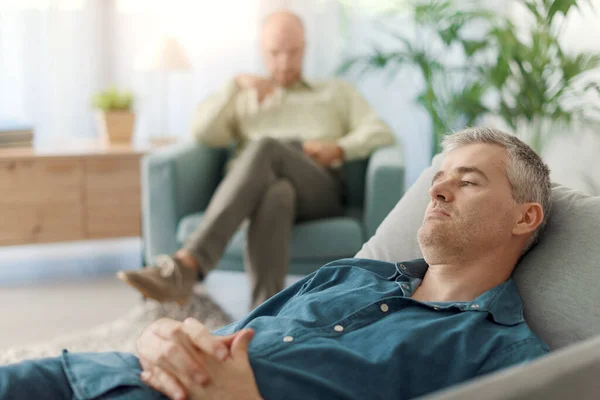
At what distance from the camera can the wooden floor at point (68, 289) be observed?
9.87 ft

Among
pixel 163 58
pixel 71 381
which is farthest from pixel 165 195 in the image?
pixel 71 381

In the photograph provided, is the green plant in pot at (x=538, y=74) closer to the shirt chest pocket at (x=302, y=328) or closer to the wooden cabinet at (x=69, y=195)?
the wooden cabinet at (x=69, y=195)

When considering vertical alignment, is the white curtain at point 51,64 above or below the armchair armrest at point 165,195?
above

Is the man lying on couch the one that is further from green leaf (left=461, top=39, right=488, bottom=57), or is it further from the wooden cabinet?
the wooden cabinet

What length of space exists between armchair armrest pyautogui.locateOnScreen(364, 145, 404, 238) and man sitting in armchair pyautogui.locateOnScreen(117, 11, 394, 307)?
17 centimetres

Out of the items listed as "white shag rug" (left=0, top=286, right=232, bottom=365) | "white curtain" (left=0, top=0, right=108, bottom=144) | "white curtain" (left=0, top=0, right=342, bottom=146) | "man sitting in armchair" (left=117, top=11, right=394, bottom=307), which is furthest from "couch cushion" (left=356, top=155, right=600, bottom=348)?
"white curtain" (left=0, top=0, right=108, bottom=144)

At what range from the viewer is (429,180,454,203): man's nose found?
150 cm

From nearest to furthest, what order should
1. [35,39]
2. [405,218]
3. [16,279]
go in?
[405,218] → [16,279] → [35,39]

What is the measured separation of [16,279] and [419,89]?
2.33 m

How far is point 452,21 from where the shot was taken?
3.57m

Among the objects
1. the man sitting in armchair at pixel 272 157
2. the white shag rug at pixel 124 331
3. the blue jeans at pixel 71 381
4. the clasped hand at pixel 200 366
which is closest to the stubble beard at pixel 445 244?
the clasped hand at pixel 200 366

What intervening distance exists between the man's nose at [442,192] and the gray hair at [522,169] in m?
0.11

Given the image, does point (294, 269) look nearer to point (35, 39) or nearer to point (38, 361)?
point (38, 361)

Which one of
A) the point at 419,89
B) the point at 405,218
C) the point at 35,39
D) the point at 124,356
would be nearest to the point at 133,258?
the point at 35,39
